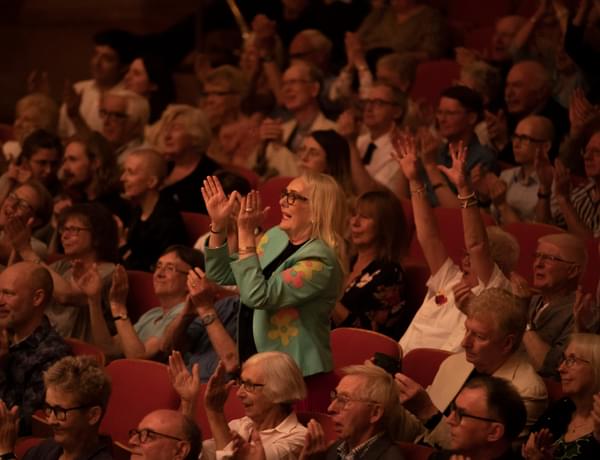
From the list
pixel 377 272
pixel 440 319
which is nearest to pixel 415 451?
pixel 440 319

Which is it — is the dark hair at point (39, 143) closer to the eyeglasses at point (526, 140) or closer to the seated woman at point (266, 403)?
the eyeglasses at point (526, 140)

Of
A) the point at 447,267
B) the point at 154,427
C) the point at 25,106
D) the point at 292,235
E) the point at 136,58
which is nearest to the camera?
the point at 154,427

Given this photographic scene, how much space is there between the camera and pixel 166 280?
487cm

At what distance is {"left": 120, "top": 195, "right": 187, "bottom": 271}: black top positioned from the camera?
5.47m

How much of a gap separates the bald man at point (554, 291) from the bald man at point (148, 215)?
5.19 ft

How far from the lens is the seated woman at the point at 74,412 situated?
3.79 metres

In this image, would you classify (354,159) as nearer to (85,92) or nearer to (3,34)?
(85,92)

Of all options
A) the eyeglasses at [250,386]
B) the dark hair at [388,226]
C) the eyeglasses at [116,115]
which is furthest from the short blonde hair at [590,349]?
the eyeglasses at [116,115]

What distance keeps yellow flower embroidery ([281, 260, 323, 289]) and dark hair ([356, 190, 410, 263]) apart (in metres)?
0.81

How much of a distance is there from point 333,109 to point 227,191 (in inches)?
67.9

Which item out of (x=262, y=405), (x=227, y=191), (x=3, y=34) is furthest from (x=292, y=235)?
(x=3, y=34)

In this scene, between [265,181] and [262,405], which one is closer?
[262,405]

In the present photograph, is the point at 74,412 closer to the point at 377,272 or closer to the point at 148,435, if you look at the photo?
the point at 148,435

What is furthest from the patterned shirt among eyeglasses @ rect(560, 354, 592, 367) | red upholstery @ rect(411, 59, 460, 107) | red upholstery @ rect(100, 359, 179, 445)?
red upholstery @ rect(411, 59, 460, 107)
